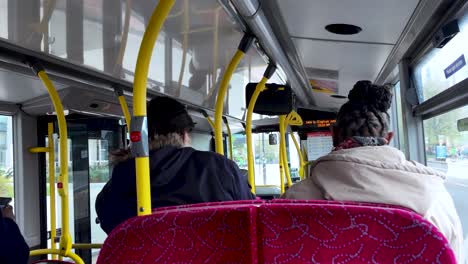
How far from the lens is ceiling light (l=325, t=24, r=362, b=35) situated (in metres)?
2.80

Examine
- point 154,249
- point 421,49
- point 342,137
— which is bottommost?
point 154,249

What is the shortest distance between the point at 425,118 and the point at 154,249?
2919 millimetres

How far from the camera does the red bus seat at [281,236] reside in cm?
81

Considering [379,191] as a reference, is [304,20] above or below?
above

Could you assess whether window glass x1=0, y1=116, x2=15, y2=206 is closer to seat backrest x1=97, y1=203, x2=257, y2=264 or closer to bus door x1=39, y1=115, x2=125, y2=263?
bus door x1=39, y1=115, x2=125, y2=263

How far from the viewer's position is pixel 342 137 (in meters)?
1.71

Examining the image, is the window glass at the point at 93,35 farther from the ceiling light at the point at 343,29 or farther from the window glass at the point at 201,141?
the window glass at the point at 201,141

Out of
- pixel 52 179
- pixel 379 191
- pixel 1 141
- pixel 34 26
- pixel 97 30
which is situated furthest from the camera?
pixel 1 141

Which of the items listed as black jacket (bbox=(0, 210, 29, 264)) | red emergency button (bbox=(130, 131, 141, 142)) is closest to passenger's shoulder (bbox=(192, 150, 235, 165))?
red emergency button (bbox=(130, 131, 141, 142))

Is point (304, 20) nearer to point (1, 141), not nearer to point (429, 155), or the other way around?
point (429, 155)

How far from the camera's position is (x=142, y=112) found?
1.33 metres

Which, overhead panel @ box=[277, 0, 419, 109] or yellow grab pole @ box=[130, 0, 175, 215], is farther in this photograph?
overhead panel @ box=[277, 0, 419, 109]

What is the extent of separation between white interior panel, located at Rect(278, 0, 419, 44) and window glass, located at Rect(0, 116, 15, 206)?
3.10 meters

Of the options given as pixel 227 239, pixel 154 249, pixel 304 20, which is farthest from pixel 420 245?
pixel 304 20
